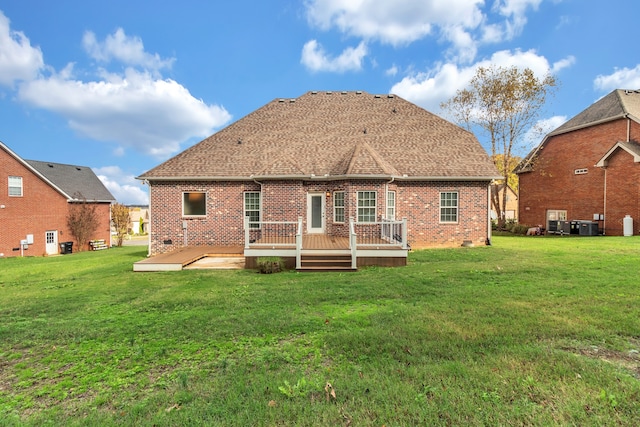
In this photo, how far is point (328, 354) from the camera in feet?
12.3

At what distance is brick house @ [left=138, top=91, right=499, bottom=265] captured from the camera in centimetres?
1280

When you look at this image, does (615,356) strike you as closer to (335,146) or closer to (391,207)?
(391,207)

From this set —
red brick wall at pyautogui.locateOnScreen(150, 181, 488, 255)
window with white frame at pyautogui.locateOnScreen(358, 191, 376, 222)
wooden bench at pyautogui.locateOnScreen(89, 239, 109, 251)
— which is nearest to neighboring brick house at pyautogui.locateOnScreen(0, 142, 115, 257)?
wooden bench at pyautogui.locateOnScreen(89, 239, 109, 251)

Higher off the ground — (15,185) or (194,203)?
(15,185)

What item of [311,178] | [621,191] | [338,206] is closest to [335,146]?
[311,178]

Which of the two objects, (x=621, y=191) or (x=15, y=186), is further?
(x=15, y=186)

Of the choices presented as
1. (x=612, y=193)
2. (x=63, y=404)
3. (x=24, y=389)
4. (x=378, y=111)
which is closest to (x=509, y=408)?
(x=63, y=404)

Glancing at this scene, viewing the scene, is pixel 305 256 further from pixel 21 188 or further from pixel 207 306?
pixel 21 188

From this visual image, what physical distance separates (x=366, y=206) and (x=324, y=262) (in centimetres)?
407

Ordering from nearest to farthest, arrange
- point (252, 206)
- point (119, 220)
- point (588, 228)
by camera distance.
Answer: point (252, 206)
point (588, 228)
point (119, 220)

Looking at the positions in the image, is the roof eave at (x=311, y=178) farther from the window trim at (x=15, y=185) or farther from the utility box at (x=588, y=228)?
the window trim at (x=15, y=185)

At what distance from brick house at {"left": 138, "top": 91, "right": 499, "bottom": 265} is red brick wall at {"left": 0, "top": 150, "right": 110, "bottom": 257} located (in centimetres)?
1514

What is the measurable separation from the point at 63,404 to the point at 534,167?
97.1 ft

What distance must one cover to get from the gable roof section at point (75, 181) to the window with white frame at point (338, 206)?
77.2ft
